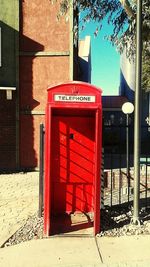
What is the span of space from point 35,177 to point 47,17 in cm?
562

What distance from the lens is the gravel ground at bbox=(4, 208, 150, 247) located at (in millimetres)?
7281

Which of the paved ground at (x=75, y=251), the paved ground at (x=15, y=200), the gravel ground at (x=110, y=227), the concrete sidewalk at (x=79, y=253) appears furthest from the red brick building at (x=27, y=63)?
the concrete sidewalk at (x=79, y=253)

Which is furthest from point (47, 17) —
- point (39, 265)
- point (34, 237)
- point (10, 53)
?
point (39, 265)

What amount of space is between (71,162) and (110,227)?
1.43 meters

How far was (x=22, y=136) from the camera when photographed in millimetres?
15961

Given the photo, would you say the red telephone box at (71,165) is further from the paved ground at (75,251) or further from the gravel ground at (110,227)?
the paved ground at (75,251)

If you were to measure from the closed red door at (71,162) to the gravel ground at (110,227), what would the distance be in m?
0.50

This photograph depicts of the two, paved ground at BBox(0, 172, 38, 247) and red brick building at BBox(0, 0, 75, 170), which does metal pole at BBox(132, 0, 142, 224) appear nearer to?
paved ground at BBox(0, 172, 38, 247)

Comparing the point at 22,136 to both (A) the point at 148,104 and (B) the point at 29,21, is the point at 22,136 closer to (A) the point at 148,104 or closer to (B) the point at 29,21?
(B) the point at 29,21

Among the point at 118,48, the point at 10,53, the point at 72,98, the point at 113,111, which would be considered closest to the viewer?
the point at 72,98

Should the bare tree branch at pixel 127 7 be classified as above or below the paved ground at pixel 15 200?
above

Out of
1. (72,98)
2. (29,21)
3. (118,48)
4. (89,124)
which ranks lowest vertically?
(89,124)

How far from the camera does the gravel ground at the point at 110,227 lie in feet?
23.9

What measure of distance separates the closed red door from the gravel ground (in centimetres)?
50
